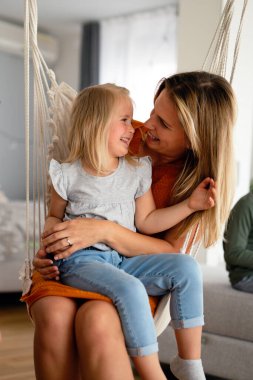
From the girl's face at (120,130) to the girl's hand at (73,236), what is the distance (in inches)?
7.5

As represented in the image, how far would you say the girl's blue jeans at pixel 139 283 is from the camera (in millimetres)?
1376

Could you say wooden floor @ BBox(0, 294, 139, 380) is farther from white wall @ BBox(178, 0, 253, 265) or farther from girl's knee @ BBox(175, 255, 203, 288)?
girl's knee @ BBox(175, 255, 203, 288)

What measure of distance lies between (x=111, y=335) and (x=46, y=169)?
54 cm

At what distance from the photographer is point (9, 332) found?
10.5 feet

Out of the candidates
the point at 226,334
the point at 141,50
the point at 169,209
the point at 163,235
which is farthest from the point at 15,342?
the point at 141,50

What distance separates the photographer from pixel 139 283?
141 centimetres

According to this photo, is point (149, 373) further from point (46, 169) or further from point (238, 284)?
point (238, 284)

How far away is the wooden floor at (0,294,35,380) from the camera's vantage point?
259 centimetres

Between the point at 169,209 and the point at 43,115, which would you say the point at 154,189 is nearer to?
the point at 169,209

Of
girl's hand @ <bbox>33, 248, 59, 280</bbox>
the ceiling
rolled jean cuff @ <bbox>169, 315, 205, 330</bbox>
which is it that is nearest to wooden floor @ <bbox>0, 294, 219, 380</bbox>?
girl's hand @ <bbox>33, 248, 59, 280</bbox>

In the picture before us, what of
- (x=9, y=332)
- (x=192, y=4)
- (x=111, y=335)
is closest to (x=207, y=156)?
(x=111, y=335)

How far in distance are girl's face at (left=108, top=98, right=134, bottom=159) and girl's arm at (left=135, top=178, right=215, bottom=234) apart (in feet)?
0.44

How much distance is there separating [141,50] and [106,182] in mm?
4074

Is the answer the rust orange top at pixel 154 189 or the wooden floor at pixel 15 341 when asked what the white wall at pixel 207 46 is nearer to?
the wooden floor at pixel 15 341
